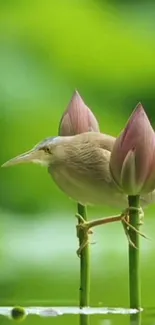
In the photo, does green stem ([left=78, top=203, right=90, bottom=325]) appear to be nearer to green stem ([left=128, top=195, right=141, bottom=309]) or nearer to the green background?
green stem ([left=128, top=195, right=141, bottom=309])

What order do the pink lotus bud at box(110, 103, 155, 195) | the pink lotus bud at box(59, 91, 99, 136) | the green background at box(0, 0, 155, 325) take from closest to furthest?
1. the pink lotus bud at box(110, 103, 155, 195)
2. the pink lotus bud at box(59, 91, 99, 136)
3. the green background at box(0, 0, 155, 325)

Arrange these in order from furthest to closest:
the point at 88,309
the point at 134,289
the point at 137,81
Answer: the point at 137,81, the point at 88,309, the point at 134,289

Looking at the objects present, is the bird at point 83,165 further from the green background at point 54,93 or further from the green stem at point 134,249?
the green background at point 54,93

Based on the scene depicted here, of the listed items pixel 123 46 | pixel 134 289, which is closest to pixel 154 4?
pixel 123 46

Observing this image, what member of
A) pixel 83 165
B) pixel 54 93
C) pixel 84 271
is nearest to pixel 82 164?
pixel 83 165

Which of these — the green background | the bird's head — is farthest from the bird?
the green background

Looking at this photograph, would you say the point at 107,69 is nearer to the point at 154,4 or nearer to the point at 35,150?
the point at 154,4

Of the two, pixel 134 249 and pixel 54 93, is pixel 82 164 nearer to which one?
pixel 134 249
